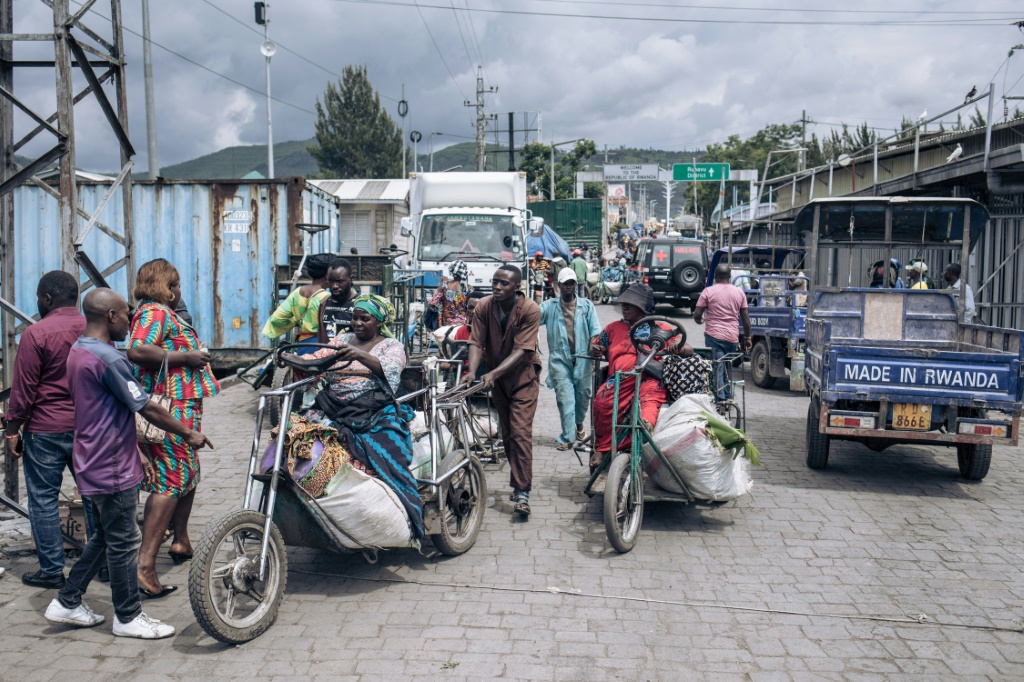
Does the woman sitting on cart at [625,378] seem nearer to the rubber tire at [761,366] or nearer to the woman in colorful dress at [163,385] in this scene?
the woman in colorful dress at [163,385]

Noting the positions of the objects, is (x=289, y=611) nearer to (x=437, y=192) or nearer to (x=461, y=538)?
(x=461, y=538)

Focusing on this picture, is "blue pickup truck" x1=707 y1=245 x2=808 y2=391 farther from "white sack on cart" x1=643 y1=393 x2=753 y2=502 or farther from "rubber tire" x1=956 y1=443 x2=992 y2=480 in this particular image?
"white sack on cart" x1=643 y1=393 x2=753 y2=502

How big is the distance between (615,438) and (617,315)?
17391 mm

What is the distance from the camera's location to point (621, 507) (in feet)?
18.3

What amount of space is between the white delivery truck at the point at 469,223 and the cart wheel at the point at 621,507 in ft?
28.4

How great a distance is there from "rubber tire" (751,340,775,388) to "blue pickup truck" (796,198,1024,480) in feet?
8.87

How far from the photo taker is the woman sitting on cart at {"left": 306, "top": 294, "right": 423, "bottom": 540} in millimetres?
4770

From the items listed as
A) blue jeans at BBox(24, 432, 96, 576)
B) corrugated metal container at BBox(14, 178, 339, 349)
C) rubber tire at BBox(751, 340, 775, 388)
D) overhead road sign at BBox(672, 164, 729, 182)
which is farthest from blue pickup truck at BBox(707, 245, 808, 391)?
overhead road sign at BBox(672, 164, 729, 182)

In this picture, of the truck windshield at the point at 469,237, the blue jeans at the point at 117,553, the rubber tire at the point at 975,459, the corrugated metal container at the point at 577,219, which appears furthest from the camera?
the corrugated metal container at the point at 577,219

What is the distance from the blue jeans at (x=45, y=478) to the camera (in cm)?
477

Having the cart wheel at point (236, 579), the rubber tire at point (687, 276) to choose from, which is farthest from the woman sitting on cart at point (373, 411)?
the rubber tire at point (687, 276)

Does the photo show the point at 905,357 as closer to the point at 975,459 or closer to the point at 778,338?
the point at 975,459

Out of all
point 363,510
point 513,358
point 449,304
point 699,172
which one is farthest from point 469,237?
point 699,172

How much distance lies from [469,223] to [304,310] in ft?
22.9
